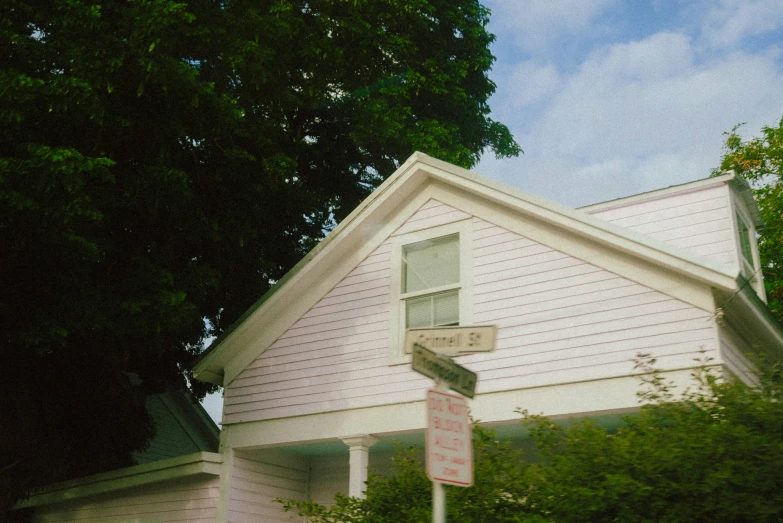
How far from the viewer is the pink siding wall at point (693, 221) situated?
11380mm

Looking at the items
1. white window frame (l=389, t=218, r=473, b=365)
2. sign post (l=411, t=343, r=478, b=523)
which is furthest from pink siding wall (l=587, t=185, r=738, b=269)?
sign post (l=411, t=343, r=478, b=523)

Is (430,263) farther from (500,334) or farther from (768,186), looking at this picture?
(768,186)

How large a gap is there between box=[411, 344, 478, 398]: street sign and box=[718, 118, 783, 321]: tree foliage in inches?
788

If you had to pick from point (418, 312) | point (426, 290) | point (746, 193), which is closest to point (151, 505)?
point (418, 312)

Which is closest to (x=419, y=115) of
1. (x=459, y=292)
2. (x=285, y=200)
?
(x=285, y=200)

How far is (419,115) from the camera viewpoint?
78.9 ft

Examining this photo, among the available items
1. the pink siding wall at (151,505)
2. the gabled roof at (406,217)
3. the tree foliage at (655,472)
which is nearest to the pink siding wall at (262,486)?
the pink siding wall at (151,505)

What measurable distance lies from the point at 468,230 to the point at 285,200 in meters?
7.63

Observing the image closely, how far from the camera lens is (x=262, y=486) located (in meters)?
12.5

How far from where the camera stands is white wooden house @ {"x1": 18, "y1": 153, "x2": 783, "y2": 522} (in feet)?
31.9

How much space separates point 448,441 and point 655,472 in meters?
1.73

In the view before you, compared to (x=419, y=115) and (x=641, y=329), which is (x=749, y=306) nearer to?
(x=641, y=329)

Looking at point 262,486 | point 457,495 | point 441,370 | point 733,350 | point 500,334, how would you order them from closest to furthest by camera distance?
point 441,370 → point 457,495 → point 733,350 → point 500,334 → point 262,486

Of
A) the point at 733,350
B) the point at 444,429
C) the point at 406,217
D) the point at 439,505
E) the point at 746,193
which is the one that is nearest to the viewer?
the point at 439,505
